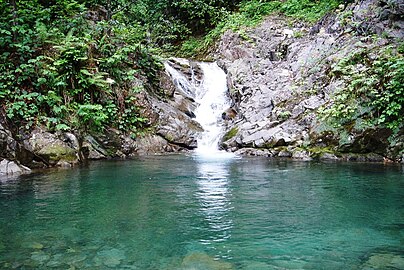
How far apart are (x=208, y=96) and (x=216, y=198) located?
1347 centimetres

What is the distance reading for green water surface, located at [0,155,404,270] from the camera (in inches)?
150

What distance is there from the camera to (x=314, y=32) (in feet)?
63.6

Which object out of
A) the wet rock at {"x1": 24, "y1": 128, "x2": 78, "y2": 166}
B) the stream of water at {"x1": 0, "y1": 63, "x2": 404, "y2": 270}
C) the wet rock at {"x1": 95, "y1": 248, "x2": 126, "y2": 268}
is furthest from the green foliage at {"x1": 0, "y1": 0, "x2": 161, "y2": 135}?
→ the wet rock at {"x1": 95, "y1": 248, "x2": 126, "y2": 268}

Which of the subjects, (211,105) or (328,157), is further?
(211,105)

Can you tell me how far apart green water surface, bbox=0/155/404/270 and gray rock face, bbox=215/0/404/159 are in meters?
3.92

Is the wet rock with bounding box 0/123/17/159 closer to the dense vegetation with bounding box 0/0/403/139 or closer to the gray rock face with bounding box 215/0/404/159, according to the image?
the dense vegetation with bounding box 0/0/403/139

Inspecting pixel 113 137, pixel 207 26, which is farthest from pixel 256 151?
pixel 207 26

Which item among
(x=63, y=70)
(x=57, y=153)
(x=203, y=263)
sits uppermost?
(x=63, y=70)

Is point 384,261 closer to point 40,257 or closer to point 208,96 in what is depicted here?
point 40,257

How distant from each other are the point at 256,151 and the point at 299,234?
9779mm

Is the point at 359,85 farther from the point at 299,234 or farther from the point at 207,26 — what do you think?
the point at 207,26

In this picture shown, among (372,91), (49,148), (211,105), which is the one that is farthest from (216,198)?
(211,105)

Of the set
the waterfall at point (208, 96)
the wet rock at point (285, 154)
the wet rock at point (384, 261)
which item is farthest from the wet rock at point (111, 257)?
the waterfall at point (208, 96)

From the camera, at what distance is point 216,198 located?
21.9ft
